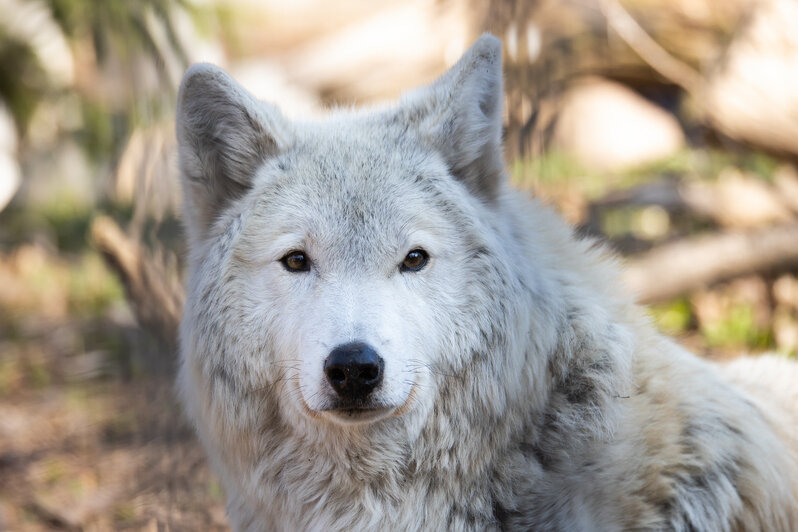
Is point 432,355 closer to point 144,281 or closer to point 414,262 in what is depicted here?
point 414,262

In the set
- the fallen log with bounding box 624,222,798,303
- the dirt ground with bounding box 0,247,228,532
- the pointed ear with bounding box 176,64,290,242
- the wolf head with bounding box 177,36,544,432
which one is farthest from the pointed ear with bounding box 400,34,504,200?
the fallen log with bounding box 624,222,798,303

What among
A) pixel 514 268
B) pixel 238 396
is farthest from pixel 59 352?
pixel 514 268

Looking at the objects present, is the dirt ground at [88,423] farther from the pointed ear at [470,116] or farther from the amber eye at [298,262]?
the pointed ear at [470,116]

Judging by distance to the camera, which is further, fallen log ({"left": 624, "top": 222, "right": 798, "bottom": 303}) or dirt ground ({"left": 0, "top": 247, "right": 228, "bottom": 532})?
fallen log ({"left": 624, "top": 222, "right": 798, "bottom": 303})

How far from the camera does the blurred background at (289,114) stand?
13.8 ft

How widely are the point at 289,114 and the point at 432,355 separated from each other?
1366 millimetres

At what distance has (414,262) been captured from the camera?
2770 mm

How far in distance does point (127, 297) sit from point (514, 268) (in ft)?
10.3

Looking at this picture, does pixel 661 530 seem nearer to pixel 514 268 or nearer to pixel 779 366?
pixel 514 268

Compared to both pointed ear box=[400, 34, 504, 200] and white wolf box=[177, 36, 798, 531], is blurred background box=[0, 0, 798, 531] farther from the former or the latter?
white wolf box=[177, 36, 798, 531]

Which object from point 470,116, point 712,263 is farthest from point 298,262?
point 712,263

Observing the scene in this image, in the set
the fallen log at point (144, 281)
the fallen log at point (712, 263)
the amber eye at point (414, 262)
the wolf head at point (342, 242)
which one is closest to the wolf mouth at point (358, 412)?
the wolf head at point (342, 242)

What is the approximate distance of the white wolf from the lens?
2.64 m

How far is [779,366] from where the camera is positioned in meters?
3.62
